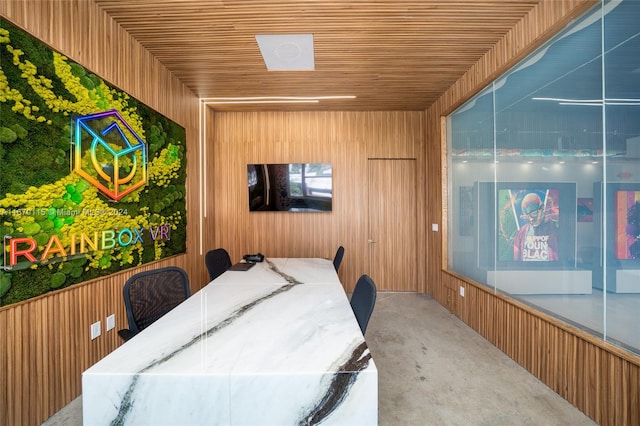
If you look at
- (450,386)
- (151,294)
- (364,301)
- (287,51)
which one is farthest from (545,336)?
(287,51)

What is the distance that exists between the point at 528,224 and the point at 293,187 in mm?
3286

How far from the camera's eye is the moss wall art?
171cm

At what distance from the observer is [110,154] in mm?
2441

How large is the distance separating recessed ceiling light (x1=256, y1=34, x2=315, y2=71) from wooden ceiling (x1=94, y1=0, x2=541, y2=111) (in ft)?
0.25

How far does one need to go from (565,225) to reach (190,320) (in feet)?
9.36

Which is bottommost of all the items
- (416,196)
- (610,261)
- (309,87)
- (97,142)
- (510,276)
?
(510,276)

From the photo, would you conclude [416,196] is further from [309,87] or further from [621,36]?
[621,36]

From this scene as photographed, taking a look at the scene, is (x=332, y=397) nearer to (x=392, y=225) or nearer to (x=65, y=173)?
(x=65, y=173)

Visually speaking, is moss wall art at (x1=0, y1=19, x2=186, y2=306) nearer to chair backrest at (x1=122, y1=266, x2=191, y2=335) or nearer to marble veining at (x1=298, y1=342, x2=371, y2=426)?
chair backrest at (x1=122, y1=266, x2=191, y2=335)

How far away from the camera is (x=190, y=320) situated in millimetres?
1599

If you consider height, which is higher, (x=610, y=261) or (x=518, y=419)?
(x=610, y=261)

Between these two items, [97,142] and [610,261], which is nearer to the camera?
[610,261]

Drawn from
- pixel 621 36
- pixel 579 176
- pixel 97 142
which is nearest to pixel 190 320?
pixel 97 142

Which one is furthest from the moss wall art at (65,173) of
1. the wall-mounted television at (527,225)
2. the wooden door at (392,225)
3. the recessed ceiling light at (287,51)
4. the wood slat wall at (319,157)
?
the wall-mounted television at (527,225)
